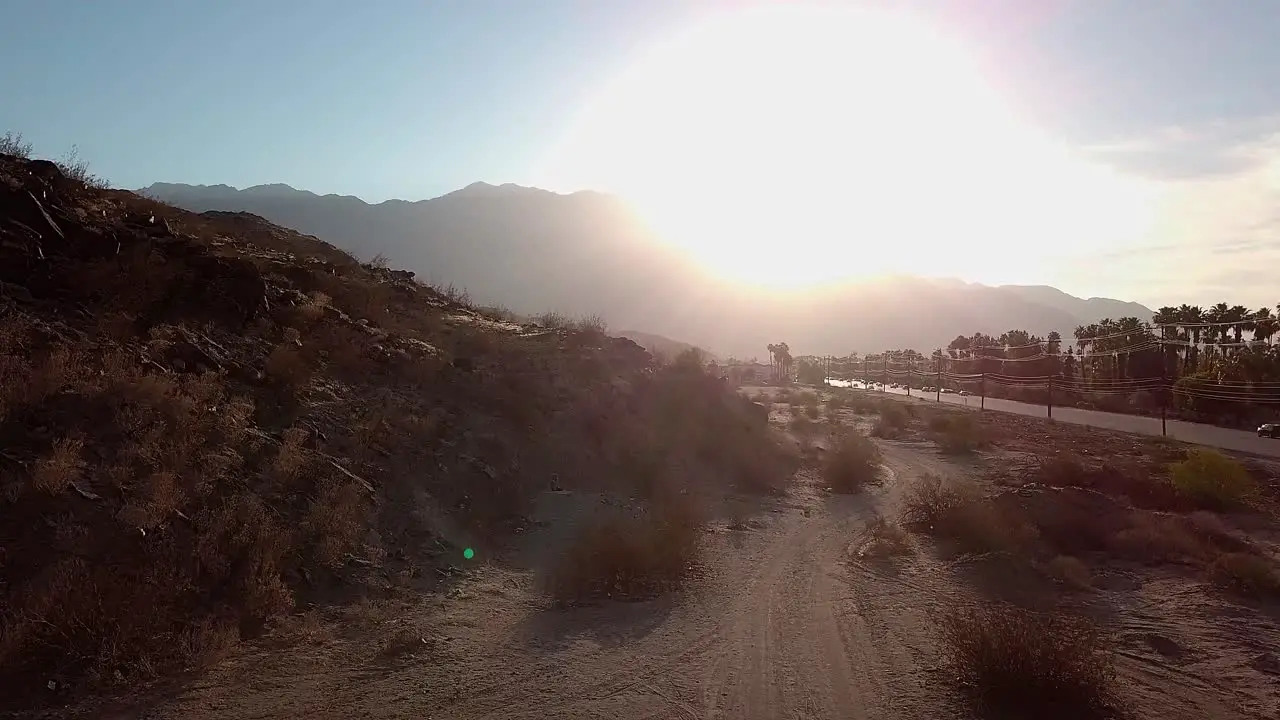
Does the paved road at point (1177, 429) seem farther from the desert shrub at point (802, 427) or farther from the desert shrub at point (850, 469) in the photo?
the desert shrub at point (850, 469)

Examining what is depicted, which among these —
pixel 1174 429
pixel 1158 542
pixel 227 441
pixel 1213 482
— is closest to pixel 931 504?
pixel 1158 542

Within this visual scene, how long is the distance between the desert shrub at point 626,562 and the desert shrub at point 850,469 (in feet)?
29.3

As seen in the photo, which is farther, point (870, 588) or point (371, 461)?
point (371, 461)

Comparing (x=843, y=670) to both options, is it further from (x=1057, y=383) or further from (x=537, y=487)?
(x=1057, y=383)

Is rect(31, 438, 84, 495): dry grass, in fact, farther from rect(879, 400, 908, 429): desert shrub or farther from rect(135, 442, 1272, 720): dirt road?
rect(879, 400, 908, 429): desert shrub

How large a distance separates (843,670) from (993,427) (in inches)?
1397

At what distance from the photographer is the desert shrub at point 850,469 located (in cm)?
2067

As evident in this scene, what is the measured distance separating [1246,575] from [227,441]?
51.4 ft

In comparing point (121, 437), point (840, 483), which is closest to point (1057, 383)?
point (840, 483)

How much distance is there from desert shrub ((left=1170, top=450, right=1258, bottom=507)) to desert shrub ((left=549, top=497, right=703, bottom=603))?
532 inches

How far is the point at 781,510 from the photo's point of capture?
57.5 feet

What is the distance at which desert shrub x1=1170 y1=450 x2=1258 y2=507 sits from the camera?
57.1 feet

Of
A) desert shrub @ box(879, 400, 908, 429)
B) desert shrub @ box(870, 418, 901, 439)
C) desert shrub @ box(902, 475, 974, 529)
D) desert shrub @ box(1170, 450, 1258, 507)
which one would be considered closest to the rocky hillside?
desert shrub @ box(902, 475, 974, 529)

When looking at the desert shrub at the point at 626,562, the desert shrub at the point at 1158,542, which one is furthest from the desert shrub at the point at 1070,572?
the desert shrub at the point at 626,562
